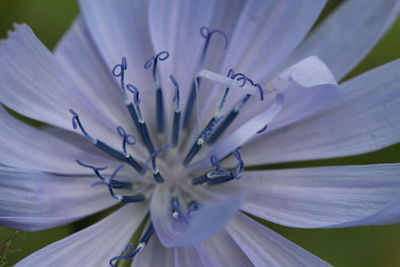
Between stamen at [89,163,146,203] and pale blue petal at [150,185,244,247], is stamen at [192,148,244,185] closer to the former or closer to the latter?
pale blue petal at [150,185,244,247]

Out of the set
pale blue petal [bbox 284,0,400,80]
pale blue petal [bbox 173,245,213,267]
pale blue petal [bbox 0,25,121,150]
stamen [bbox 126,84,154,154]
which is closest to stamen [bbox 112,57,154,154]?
stamen [bbox 126,84,154,154]

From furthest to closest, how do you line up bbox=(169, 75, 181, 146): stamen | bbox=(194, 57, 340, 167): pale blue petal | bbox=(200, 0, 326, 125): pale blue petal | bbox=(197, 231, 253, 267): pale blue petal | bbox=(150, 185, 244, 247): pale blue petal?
1. bbox=(200, 0, 326, 125): pale blue petal
2. bbox=(169, 75, 181, 146): stamen
3. bbox=(197, 231, 253, 267): pale blue petal
4. bbox=(194, 57, 340, 167): pale blue petal
5. bbox=(150, 185, 244, 247): pale blue petal

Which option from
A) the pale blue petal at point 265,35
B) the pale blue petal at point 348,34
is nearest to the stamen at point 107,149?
the pale blue petal at point 265,35

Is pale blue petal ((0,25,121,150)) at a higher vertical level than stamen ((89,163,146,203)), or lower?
higher

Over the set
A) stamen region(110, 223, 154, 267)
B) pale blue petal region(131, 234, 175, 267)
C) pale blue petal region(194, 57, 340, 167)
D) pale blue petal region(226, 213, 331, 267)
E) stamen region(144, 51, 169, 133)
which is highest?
stamen region(144, 51, 169, 133)

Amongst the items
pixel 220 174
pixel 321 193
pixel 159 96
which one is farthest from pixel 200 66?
pixel 321 193

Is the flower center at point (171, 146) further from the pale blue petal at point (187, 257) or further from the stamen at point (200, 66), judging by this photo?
the pale blue petal at point (187, 257)
